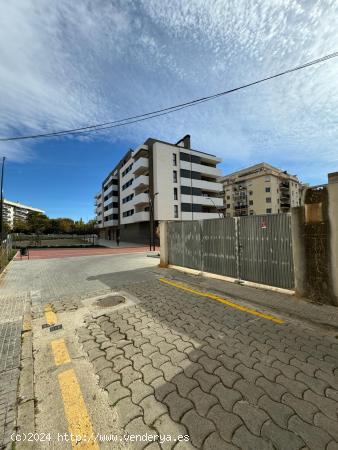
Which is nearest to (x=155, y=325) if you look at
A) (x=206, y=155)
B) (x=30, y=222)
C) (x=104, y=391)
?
(x=104, y=391)

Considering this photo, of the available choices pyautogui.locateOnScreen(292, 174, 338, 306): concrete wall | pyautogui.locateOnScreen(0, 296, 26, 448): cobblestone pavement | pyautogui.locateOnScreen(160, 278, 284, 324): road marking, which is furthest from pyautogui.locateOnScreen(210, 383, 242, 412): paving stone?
pyautogui.locateOnScreen(292, 174, 338, 306): concrete wall

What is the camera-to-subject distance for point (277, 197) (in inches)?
2510

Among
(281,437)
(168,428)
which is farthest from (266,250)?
(168,428)

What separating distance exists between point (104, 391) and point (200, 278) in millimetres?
5809

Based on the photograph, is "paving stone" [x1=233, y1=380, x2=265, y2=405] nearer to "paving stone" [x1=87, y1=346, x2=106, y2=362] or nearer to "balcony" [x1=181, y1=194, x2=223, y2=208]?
"paving stone" [x1=87, y1=346, x2=106, y2=362]

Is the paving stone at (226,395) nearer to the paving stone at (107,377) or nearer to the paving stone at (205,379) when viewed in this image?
the paving stone at (205,379)

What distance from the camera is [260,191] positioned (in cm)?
6469

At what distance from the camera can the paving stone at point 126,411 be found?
208cm

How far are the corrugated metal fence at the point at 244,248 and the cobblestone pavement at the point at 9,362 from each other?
5.97 metres

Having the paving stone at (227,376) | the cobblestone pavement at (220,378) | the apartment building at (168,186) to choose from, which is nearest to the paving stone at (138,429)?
the cobblestone pavement at (220,378)

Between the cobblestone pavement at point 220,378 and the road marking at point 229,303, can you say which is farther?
the road marking at point 229,303

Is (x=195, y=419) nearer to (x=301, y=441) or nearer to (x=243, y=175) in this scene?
(x=301, y=441)

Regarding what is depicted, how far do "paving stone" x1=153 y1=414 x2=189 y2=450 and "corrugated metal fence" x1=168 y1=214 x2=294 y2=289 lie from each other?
491 cm

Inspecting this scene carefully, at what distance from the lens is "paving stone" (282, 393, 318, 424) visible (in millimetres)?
2058
